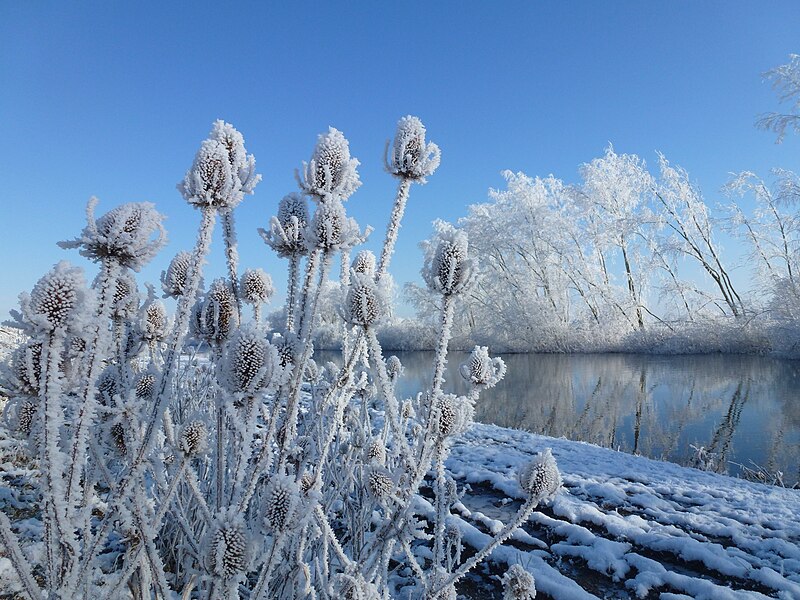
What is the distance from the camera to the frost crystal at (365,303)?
1187 mm

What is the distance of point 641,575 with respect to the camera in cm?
272

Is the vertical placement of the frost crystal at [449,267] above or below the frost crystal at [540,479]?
above

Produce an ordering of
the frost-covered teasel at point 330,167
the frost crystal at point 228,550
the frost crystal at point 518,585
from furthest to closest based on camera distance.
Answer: the frost crystal at point 518,585 < the frost-covered teasel at point 330,167 < the frost crystal at point 228,550

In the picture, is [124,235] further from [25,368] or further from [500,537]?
[500,537]

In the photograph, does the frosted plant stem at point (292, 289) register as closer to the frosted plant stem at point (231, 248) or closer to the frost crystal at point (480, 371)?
the frosted plant stem at point (231, 248)

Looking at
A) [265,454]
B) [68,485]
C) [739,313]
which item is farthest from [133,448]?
[739,313]

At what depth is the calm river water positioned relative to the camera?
6.39 metres

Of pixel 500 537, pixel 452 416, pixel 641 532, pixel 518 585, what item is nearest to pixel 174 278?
pixel 452 416

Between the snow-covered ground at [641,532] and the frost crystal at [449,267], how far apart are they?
0.92 m

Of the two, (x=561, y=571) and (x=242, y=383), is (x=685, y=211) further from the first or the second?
(x=242, y=383)

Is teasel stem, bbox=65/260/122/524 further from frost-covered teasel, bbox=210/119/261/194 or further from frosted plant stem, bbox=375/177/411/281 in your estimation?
frosted plant stem, bbox=375/177/411/281

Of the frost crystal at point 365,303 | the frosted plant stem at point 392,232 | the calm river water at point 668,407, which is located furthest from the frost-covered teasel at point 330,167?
the calm river water at point 668,407

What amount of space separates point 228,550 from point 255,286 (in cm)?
82

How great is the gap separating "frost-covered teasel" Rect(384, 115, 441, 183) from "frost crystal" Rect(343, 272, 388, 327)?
38cm
